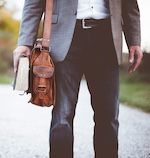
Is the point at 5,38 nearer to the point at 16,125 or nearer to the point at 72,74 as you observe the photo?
the point at 16,125

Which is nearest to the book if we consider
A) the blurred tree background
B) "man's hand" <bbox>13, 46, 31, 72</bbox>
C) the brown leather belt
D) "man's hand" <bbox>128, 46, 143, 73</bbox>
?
"man's hand" <bbox>13, 46, 31, 72</bbox>

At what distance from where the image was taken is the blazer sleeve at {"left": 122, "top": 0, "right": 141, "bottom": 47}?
2.52 metres

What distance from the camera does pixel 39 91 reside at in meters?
2.30

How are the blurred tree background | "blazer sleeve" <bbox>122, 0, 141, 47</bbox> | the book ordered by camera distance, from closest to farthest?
the book < "blazer sleeve" <bbox>122, 0, 141, 47</bbox> < the blurred tree background

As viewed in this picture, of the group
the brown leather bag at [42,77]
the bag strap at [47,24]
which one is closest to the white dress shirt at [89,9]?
the bag strap at [47,24]

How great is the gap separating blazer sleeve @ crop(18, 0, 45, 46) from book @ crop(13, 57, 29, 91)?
0.12 metres

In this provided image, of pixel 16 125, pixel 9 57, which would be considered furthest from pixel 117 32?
pixel 9 57

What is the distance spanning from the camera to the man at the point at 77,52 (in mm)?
2309

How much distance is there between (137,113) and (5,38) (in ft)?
75.0

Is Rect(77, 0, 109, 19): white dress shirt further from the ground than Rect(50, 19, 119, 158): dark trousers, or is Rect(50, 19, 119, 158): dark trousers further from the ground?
Rect(77, 0, 109, 19): white dress shirt

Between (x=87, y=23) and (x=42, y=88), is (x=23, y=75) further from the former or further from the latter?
(x=87, y=23)

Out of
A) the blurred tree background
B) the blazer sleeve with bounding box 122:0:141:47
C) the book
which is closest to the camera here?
the book

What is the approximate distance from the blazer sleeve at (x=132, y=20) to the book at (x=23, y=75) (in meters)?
0.69

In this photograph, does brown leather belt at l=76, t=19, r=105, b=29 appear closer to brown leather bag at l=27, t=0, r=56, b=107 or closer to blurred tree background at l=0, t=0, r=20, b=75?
brown leather bag at l=27, t=0, r=56, b=107
